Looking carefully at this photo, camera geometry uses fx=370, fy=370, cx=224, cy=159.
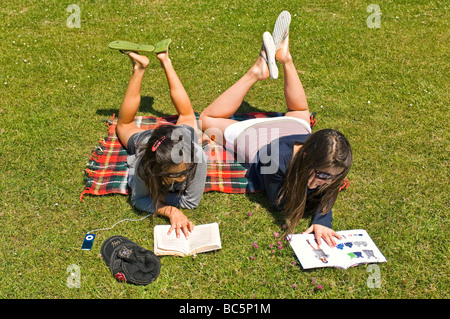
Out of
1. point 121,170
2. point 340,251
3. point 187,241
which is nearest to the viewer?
point 340,251

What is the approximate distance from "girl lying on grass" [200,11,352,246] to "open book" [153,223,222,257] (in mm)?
866

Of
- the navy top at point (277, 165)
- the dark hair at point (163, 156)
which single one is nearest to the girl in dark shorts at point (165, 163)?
the dark hair at point (163, 156)

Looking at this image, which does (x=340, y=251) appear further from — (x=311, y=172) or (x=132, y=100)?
A: (x=132, y=100)

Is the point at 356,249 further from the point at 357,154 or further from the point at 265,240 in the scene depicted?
the point at 357,154

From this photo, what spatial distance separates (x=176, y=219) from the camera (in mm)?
4242

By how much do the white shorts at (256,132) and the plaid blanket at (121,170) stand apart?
0.23 m

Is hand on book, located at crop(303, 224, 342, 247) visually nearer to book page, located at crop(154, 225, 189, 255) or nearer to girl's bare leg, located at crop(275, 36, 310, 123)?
book page, located at crop(154, 225, 189, 255)

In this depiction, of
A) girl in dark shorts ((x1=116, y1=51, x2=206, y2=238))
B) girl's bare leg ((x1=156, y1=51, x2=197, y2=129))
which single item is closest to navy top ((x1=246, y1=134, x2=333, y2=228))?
girl in dark shorts ((x1=116, y1=51, x2=206, y2=238))

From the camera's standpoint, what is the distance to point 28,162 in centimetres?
513

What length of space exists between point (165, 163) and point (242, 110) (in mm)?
3059

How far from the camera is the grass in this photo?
3.88 metres

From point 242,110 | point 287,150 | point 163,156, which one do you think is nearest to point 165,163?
point 163,156
